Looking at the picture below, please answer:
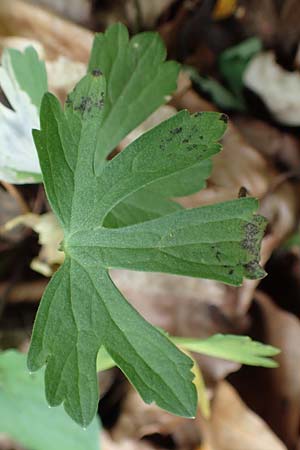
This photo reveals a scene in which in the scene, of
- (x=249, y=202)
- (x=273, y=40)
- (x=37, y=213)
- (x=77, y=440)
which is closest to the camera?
(x=249, y=202)

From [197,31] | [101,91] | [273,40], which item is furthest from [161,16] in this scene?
[101,91]

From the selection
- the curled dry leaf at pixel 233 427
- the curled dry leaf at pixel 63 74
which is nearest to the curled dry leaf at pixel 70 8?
the curled dry leaf at pixel 63 74

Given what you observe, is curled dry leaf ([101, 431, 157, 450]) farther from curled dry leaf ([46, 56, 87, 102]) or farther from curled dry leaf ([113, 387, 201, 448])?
curled dry leaf ([46, 56, 87, 102])

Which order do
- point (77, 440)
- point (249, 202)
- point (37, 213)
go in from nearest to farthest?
point (249, 202) < point (77, 440) < point (37, 213)

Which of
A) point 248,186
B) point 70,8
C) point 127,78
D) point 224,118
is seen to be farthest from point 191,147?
point 70,8

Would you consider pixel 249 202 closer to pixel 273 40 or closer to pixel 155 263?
pixel 155 263

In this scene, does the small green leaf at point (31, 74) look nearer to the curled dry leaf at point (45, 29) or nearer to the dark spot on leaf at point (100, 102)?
the dark spot on leaf at point (100, 102)

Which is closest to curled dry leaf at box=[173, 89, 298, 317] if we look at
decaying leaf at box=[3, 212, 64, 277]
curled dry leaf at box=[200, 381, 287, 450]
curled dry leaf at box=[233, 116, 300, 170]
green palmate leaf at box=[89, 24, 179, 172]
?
curled dry leaf at box=[233, 116, 300, 170]

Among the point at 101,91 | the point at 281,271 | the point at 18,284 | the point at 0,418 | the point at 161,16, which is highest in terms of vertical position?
the point at 101,91
